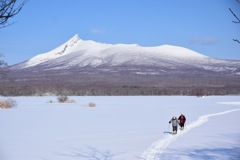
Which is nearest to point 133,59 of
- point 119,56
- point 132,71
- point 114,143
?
point 119,56

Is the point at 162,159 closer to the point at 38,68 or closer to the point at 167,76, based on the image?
the point at 167,76

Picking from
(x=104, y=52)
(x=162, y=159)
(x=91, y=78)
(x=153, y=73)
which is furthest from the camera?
(x=104, y=52)

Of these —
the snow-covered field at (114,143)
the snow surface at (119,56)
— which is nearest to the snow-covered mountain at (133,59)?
the snow surface at (119,56)

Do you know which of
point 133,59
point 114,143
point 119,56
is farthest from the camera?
point 119,56

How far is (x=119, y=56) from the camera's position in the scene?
509ft

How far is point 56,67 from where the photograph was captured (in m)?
140

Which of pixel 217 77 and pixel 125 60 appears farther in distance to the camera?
pixel 125 60

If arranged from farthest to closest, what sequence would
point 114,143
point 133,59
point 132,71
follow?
point 133,59 → point 132,71 → point 114,143

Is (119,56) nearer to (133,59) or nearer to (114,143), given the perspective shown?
(133,59)

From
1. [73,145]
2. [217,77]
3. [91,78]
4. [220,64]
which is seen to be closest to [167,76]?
[217,77]

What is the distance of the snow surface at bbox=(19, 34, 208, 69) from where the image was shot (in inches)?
5782

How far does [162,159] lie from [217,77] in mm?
108373

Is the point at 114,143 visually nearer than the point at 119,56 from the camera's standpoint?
Yes

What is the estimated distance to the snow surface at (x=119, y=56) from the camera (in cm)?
14688
